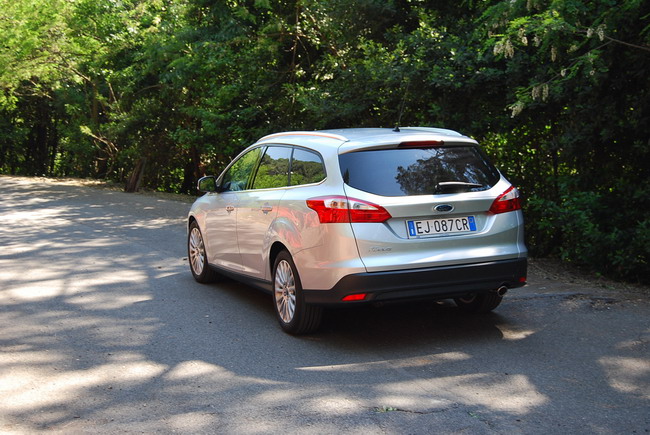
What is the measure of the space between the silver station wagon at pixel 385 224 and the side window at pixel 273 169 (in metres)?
0.03

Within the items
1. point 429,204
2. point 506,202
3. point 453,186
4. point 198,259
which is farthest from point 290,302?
point 198,259

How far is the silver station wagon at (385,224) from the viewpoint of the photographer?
6.02 meters

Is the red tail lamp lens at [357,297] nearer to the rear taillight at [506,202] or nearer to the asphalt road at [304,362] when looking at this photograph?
the asphalt road at [304,362]

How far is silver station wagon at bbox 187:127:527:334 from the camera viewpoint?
6.02 meters

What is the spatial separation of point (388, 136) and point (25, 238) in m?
8.25

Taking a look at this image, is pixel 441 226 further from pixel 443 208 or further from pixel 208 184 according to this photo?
pixel 208 184

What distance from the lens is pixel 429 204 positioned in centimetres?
617

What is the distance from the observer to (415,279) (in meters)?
6.04

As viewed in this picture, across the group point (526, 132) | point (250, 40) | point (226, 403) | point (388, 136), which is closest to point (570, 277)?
point (526, 132)

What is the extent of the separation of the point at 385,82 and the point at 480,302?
5651 mm

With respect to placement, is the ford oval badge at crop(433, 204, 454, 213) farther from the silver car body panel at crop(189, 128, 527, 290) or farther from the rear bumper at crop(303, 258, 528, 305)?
the rear bumper at crop(303, 258, 528, 305)

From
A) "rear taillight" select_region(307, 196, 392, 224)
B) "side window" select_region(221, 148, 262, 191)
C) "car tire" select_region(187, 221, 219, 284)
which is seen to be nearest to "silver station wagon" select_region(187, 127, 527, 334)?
"rear taillight" select_region(307, 196, 392, 224)

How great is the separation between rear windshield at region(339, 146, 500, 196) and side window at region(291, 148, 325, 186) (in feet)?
0.91

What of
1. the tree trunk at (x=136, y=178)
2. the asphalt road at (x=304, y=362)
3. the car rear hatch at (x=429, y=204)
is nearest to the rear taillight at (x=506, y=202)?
the car rear hatch at (x=429, y=204)
